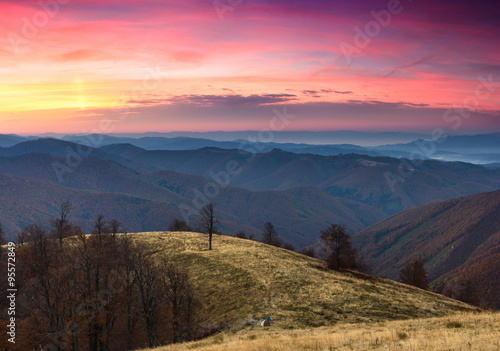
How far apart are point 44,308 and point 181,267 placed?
74.0 feet

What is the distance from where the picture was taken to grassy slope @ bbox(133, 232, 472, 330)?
34.4 m

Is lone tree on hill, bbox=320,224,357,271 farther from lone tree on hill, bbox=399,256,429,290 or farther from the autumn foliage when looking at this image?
lone tree on hill, bbox=399,256,429,290

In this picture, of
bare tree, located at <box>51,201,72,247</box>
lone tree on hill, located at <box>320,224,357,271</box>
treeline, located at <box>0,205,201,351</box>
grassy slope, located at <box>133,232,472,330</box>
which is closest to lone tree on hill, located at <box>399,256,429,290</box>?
lone tree on hill, located at <box>320,224,357,271</box>

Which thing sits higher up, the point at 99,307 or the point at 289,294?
the point at 99,307

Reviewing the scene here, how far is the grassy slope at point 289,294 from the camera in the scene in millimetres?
34406

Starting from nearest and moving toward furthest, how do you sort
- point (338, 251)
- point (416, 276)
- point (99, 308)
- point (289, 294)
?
point (99, 308) → point (289, 294) → point (338, 251) → point (416, 276)

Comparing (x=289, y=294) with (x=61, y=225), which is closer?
(x=289, y=294)

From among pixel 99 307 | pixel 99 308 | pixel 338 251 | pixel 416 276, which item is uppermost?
pixel 99 308

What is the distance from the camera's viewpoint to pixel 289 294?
40094 mm

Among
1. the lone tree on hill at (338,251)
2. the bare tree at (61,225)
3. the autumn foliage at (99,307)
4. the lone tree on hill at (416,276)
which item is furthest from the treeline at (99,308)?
the lone tree on hill at (416,276)

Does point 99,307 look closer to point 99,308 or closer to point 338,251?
point 99,308

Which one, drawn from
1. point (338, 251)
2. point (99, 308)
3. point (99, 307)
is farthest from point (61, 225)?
point (338, 251)

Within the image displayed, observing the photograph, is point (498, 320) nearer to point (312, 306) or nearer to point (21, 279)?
point (312, 306)

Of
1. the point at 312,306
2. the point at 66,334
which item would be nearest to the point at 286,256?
the point at 312,306
